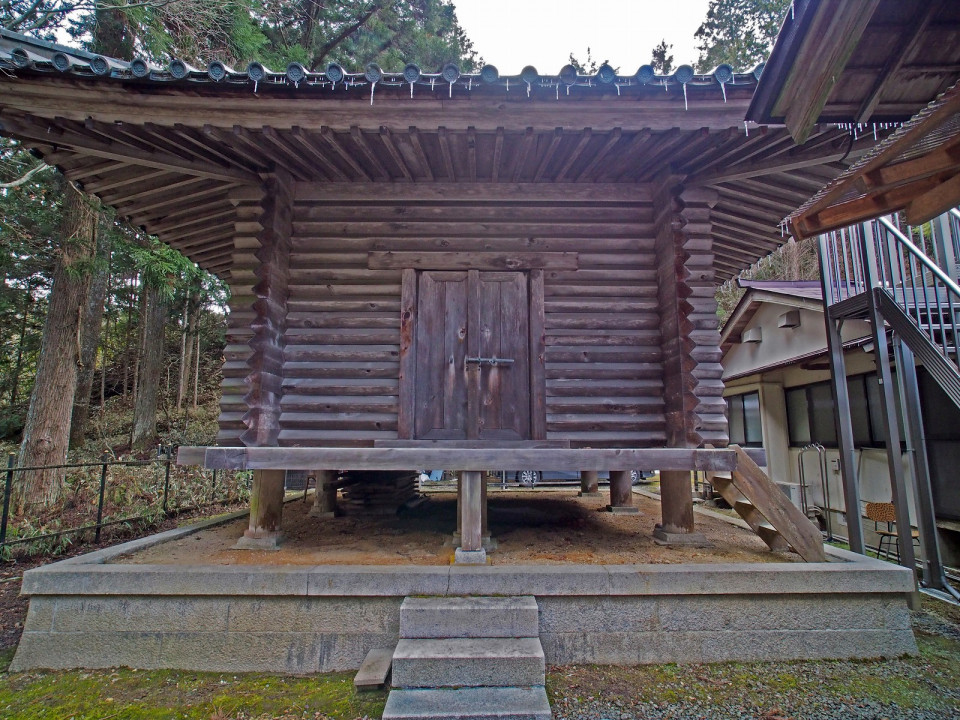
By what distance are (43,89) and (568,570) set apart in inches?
220

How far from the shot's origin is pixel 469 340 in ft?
17.0

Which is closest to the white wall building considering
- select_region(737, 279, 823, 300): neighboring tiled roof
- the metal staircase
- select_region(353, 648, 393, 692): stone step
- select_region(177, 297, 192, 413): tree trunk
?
select_region(737, 279, 823, 300): neighboring tiled roof

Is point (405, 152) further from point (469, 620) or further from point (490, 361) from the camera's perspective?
point (469, 620)

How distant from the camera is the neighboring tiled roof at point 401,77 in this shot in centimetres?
384

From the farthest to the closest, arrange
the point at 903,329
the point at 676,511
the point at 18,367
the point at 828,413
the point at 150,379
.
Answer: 1. the point at 18,367
2. the point at 150,379
3. the point at 828,413
4. the point at 903,329
5. the point at 676,511

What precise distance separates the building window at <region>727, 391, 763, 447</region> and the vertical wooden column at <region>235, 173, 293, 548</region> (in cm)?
1096

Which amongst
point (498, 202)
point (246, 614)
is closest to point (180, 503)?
point (246, 614)

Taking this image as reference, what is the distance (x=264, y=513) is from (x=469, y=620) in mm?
2423

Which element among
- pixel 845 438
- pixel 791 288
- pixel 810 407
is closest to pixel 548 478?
pixel 810 407

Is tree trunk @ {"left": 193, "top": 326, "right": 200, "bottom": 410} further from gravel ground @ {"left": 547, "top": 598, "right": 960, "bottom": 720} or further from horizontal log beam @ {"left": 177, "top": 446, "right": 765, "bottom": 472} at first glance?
gravel ground @ {"left": 547, "top": 598, "right": 960, "bottom": 720}

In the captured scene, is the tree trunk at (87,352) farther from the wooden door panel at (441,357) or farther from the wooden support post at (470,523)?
the wooden support post at (470,523)

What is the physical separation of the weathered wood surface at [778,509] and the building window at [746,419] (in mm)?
8608

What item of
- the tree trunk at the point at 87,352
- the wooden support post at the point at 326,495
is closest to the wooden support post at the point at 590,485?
the wooden support post at the point at 326,495

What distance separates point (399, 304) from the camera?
530cm
